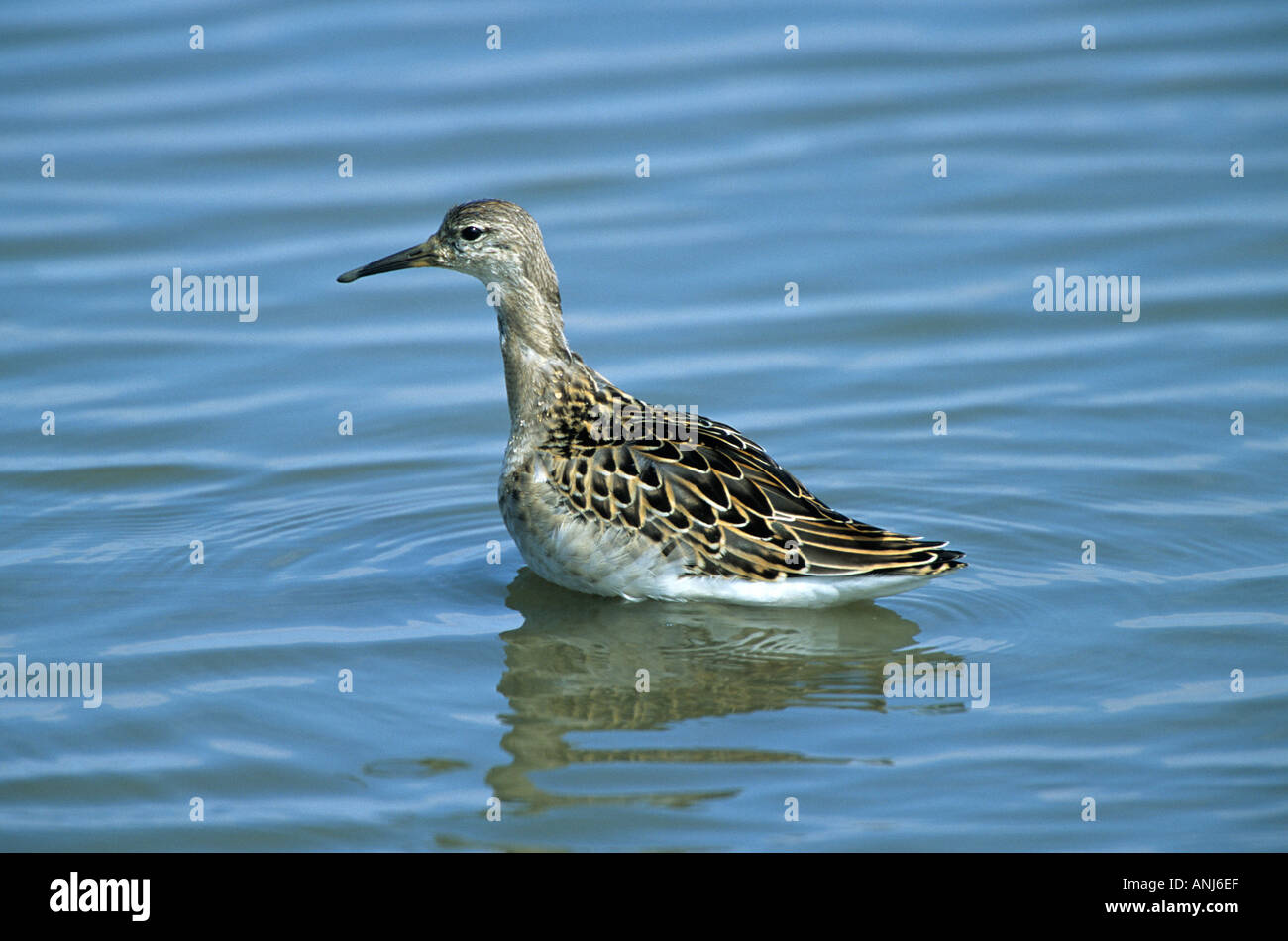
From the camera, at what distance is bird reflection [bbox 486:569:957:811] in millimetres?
7527

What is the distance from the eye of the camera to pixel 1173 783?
7.18 m

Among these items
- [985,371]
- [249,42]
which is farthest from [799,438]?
[249,42]

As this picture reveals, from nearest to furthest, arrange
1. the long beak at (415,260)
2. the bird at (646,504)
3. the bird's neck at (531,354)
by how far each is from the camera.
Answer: the bird at (646,504)
the bird's neck at (531,354)
the long beak at (415,260)

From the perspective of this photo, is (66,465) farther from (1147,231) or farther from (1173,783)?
(1147,231)

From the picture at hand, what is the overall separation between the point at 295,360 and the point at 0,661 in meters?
4.30

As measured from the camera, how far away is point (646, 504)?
905 centimetres
